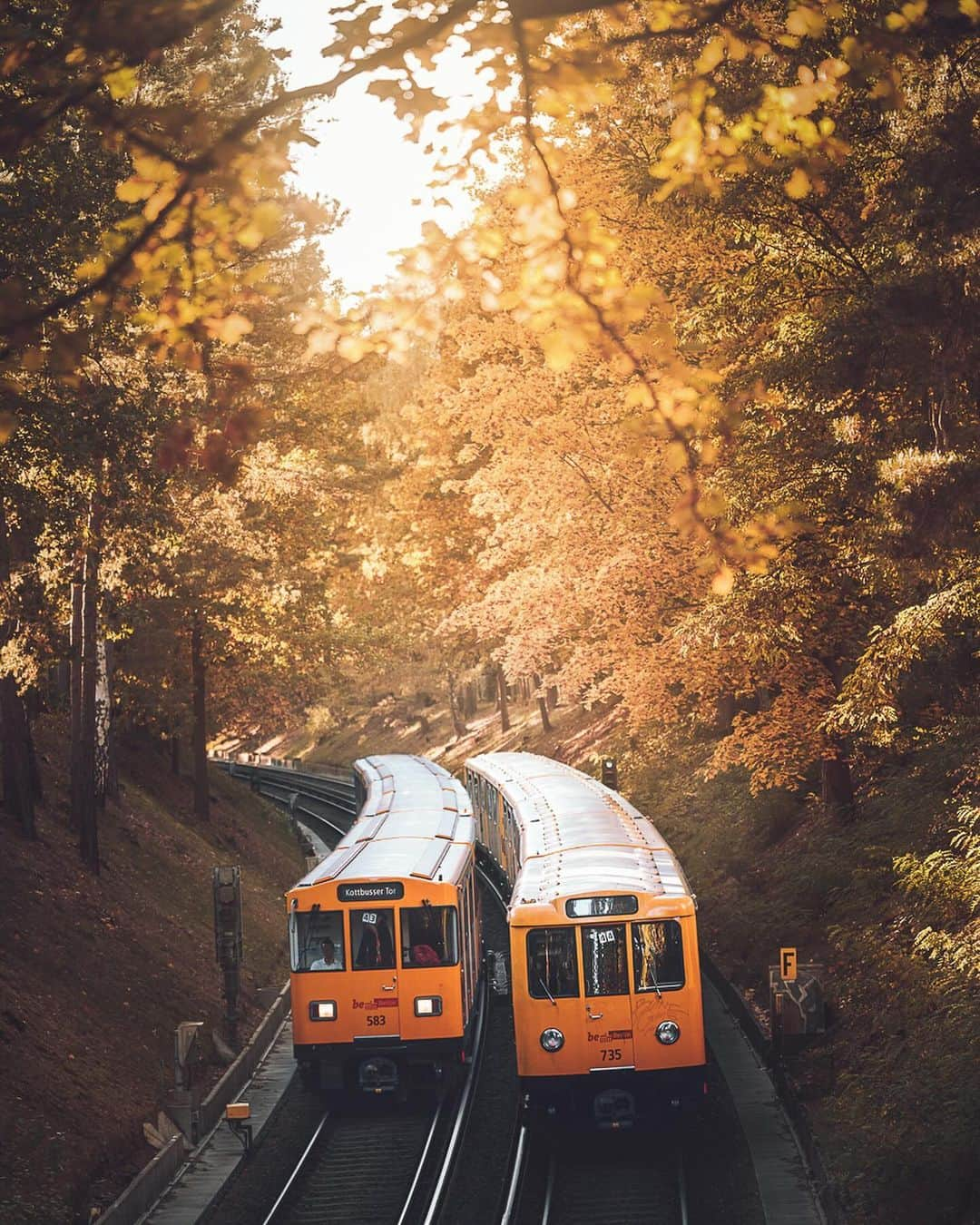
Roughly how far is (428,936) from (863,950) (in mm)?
5631

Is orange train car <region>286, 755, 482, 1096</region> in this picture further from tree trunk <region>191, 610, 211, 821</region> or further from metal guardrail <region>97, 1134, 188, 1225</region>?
tree trunk <region>191, 610, 211, 821</region>

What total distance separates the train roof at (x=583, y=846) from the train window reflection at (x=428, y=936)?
3.76ft

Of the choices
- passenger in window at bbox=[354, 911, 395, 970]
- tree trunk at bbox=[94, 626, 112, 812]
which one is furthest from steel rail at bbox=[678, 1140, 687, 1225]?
tree trunk at bbox=[94, 626, 112, 812]

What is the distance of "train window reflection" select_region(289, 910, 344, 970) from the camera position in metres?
18.4

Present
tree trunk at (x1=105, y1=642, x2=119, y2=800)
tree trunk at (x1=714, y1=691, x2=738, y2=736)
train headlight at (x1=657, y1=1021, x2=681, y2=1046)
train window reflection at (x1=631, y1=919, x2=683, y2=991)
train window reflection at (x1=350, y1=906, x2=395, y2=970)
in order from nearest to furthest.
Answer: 1. train headlight at (x1=657, y1=1021, x2=681, y2=1046)
2. train window reflection at (x1=631, y1=919, x2=683, y2=991)
3. train window reflection at (x1=350, y1=906, x2=395, y2=970)
4. tree trunk at (x1=105, y1=642, x2=119, y2=800)
5. tree trunk at (x1=714, y1=691, x2=738, y2=736)

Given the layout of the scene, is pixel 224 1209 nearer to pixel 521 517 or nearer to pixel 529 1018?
pixel 529 1018

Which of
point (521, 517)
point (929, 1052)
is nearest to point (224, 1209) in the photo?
point (929, 1052)

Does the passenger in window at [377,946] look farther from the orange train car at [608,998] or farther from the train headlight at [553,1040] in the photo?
the train headlight at [553,1040]

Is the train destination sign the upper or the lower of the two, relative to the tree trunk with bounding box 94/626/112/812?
lower

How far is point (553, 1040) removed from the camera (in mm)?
15883

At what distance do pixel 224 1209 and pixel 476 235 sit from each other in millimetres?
12196

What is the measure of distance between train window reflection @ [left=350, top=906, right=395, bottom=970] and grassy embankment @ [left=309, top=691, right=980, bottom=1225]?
5.38m

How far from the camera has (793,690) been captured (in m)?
22.7

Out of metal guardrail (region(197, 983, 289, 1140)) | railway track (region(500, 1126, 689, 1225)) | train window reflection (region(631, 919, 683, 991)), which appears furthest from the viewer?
metal guardrail (region(197, 983, 289, 1140))
